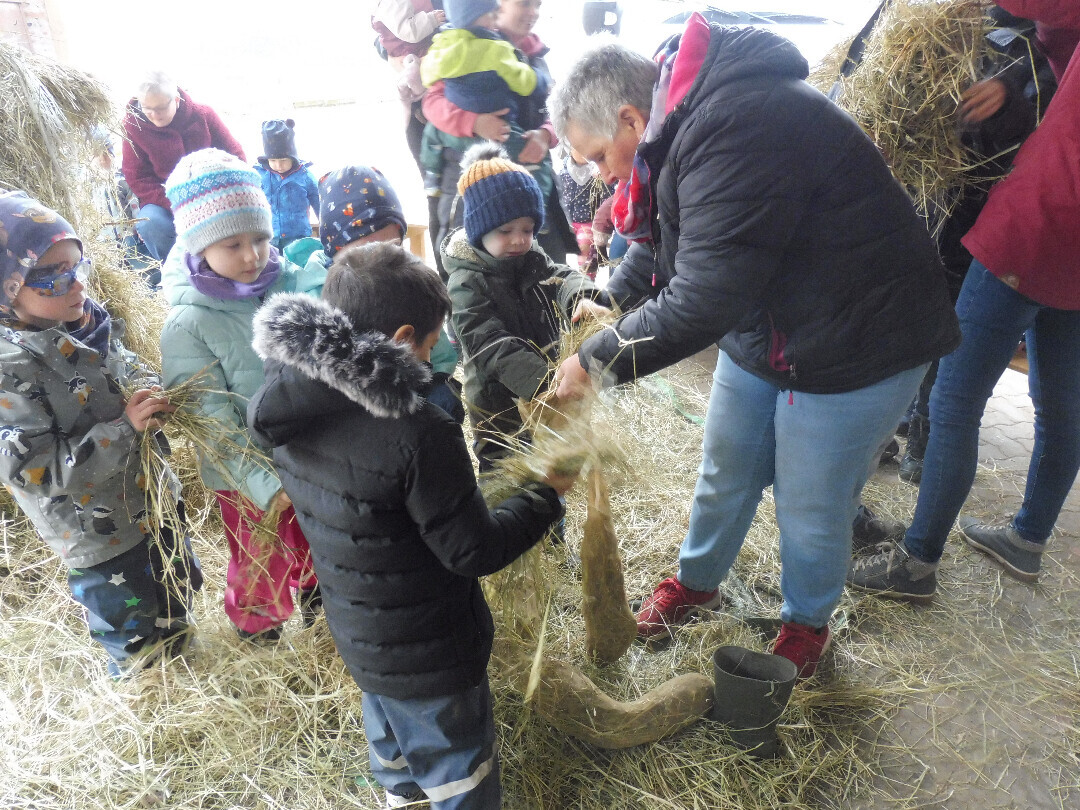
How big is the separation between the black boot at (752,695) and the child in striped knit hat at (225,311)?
1.41 metres

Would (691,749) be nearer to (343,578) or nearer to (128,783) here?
(343,578)

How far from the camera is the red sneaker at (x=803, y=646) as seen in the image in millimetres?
2365

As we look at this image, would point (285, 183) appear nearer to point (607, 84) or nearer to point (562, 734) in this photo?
point (607, 84)

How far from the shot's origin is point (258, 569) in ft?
7.62

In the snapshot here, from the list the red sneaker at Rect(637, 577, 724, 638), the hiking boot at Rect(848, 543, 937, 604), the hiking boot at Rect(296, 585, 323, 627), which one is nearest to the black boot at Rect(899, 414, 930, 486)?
the hiking boot at Rect(848, 543, 937, 604)

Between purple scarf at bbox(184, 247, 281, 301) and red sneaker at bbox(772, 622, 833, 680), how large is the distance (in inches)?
84.8

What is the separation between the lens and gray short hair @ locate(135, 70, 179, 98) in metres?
4.21

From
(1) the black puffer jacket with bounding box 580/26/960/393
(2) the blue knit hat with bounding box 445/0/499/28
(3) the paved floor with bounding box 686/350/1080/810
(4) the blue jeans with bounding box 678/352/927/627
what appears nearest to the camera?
(1) the black puffer jacket with bounding box 580/26/960/393

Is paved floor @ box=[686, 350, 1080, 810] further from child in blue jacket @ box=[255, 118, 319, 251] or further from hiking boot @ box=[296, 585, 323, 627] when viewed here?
child in blue jacket @ box=[255, 118, 319, 251]

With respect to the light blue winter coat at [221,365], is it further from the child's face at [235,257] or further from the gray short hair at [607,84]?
the gray short hair at [607,84]

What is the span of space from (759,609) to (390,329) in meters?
2.06

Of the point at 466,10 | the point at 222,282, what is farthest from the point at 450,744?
the point at 466,10

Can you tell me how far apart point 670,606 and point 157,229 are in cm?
412

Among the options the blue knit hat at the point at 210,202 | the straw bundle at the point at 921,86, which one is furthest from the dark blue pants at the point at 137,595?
the straw bundle at the point at 921,86
